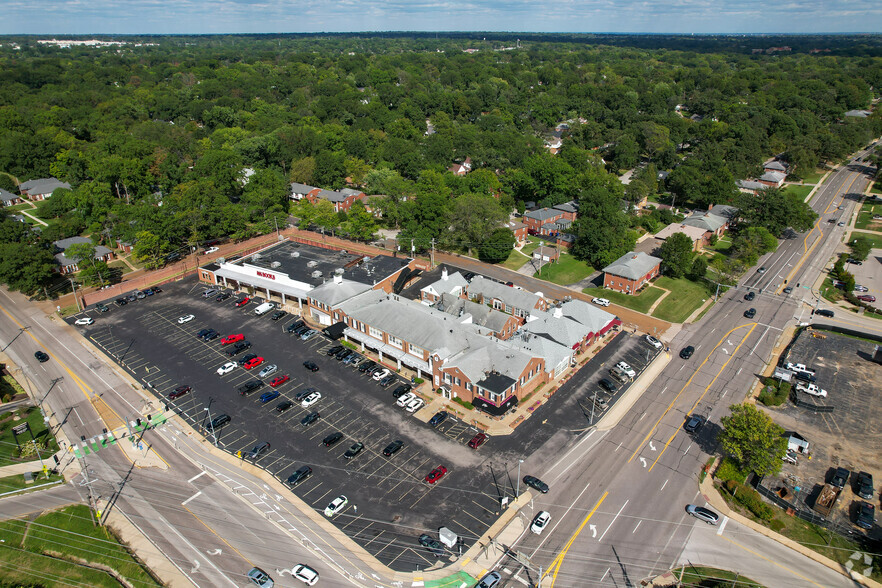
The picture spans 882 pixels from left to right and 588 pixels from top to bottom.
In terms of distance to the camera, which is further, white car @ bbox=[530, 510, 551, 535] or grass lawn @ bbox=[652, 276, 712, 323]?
grass lawn @ bbox=[652, 276, 712, 323]

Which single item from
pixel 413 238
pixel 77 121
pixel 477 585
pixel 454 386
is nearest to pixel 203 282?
pixel 413 238

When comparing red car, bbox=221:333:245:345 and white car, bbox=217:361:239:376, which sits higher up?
red car, bbox=221:333:245:345

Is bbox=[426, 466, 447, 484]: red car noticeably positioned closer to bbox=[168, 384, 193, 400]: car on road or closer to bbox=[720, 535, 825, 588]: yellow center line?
bbox=[720, 535, 825, 588]: yellow center line

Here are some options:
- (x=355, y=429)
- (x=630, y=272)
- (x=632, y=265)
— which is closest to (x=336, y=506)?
(x=355, y=429)

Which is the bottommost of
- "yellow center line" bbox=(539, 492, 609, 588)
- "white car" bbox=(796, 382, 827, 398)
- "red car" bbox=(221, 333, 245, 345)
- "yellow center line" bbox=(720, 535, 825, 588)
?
"yellow center line" bbox=(720, 535, 825, 588)

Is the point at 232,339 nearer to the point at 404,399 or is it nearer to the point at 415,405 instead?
the point at 404,399

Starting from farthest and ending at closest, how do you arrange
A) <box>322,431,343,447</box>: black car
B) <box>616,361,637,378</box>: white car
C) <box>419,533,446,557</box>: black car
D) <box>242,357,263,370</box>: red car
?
<box>242,357,263,370</box>: red car
<box>616,361,637,378</box>: white car
<box>322,431,343,447</box>: black car
<box>419,533,446,557</box>: black car

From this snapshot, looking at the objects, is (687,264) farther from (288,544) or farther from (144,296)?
(144,296)

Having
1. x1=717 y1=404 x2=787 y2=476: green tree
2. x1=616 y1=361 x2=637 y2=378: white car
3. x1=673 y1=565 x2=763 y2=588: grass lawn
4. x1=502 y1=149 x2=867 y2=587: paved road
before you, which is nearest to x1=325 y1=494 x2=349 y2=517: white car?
x1=502 y1=149 x2=867 y2=587: paved road
